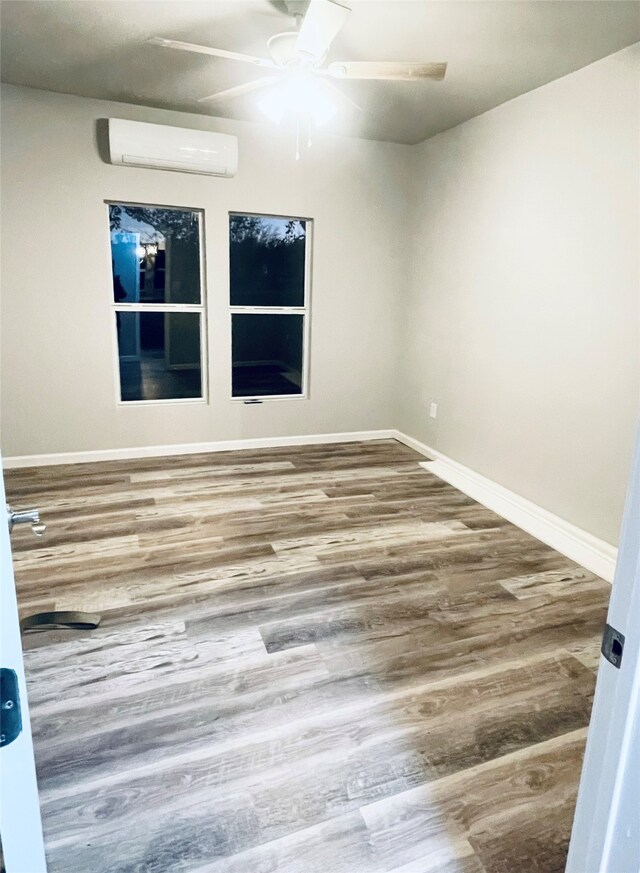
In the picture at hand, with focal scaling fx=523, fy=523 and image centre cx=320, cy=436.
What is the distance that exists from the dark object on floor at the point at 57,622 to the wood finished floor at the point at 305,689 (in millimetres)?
37

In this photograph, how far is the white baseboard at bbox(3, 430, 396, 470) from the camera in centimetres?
417

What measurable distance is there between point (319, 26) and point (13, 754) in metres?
2.64

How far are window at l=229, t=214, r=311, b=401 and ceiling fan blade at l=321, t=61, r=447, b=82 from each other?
2.00 meters

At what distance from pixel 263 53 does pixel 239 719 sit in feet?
11.0

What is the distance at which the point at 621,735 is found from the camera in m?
0.69

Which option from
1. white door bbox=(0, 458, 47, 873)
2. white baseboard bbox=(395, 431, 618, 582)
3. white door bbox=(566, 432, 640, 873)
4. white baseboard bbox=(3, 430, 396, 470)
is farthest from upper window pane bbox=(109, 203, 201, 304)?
white door bbox=(566, 432, 640, 873)

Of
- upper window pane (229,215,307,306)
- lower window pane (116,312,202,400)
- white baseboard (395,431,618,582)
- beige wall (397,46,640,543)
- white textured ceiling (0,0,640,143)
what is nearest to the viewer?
white textured ceiling (0,0,640,143)

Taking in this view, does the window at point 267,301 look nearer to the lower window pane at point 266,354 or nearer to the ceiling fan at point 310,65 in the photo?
the lower window pane at point 266,354

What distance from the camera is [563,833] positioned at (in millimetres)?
1418

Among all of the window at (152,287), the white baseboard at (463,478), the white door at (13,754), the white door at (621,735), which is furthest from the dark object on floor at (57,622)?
the window at (152,287)

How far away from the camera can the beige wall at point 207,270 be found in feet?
12.4

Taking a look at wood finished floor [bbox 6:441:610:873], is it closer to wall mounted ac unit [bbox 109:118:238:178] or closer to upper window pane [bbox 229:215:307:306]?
upper window pane [bbox 229:215:307:306]

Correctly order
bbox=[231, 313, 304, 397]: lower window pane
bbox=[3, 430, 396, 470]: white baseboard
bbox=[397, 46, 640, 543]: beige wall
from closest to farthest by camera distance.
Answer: bbox=[397, 46, 640, 543]: beige wall < bbox=[3, 430, 396, 470]: white baseboard < bbox=[231, 313, 304, 397]: lower window pane

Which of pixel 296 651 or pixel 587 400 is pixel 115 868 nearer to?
pixel 296 651
